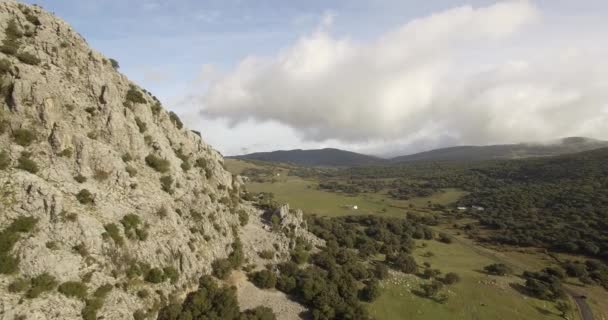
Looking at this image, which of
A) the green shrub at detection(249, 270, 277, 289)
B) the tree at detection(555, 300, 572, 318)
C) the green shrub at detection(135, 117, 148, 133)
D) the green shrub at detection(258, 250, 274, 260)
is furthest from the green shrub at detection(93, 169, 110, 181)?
the tree at detection(555, 300, 572, 318)

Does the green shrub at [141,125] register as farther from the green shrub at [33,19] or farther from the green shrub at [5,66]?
the green shrub at [33,19]

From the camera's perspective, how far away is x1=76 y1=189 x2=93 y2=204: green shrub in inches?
2104

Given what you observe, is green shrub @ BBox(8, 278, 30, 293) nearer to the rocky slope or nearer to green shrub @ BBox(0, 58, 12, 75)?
the rocky slope

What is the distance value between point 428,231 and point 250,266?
9569 centimetres

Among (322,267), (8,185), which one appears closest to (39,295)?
(8,185)

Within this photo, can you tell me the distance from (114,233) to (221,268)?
23.6 meters

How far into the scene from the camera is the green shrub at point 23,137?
52.6 meters

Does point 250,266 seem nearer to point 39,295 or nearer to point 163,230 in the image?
point 163,230

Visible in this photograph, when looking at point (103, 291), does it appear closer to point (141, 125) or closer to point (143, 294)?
point (143, 294)

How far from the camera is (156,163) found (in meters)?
70.2

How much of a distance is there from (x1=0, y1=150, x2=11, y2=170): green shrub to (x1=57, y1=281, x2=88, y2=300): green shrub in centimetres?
2101

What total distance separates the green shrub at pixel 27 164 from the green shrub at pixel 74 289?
19696mm

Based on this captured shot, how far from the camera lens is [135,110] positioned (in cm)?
7344

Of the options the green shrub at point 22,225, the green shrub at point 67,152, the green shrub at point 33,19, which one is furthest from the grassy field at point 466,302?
the green shrub at point 33,19
